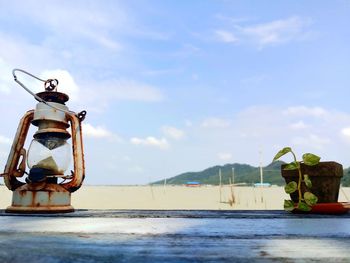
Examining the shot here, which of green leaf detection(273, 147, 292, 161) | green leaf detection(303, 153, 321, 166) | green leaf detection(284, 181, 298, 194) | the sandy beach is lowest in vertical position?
the sandy beach

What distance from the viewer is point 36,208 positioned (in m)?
2.59

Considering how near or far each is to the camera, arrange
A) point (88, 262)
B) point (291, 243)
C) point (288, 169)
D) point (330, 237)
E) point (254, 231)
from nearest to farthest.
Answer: point (88, 262), point (291, 243), point (330, 237), point (254, 231), point (288, 169)

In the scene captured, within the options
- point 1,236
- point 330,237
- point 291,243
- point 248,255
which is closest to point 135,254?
point 248,255

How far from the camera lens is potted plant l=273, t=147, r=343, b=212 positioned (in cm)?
274

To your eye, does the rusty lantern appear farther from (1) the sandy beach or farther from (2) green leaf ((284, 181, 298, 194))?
(1) the sandy beach

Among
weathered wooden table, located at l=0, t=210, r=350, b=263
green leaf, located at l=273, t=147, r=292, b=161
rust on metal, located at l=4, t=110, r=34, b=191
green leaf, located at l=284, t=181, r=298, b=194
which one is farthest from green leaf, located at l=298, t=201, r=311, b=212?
rust on metal, located at l=4, t=110, r=34, b=191

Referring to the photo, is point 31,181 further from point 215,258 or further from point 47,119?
point 215,258

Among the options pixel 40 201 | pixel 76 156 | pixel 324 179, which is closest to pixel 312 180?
pixel 324 179

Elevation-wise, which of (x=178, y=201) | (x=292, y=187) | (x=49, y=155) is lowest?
(x=178, y=201)

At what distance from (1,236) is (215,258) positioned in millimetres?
893

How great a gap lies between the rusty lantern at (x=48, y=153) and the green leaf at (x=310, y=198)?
69.6 inches

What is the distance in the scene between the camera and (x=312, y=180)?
2.82 meters

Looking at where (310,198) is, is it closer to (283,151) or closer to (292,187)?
(292,187)

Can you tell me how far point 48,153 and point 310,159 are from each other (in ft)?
6.95
